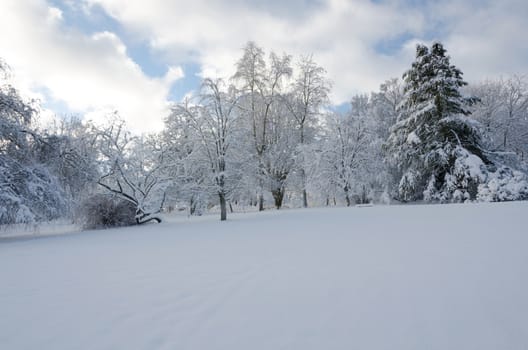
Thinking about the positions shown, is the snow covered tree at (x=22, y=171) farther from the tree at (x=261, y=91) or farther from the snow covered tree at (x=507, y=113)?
the snow covered tree at (x=507, y=113)

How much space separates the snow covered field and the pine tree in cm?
1009

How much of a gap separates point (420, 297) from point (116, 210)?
12.2 metres

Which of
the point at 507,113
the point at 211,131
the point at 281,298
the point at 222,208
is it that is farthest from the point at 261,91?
the point at 507,113

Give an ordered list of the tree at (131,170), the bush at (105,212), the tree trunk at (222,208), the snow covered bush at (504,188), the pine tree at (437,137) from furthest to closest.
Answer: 1. the pine tree at (437,137)
2. the tree trunk at (222,208)
3. the tree at (131,170)
4. the snow covered bush at (504,188)
5. the bush at (105,212)

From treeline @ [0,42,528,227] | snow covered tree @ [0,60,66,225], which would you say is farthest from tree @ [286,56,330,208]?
snow covered tree @ [0,60,66,225]

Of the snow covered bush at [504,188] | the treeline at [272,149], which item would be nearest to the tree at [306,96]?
the treeline at [272,149]

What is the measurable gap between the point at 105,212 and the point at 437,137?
18.2m

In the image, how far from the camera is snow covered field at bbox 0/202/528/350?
6.48 feet

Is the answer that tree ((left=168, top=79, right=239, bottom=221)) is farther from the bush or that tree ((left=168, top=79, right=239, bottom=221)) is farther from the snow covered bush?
the snow covered bush

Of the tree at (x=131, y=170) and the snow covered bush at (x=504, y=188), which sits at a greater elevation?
the tree at (x=131, y=170)

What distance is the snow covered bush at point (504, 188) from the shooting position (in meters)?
11.2

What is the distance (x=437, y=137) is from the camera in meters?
14.9

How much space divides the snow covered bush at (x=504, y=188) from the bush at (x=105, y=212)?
54.6ft

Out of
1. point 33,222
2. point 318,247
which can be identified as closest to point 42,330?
point 318,247
